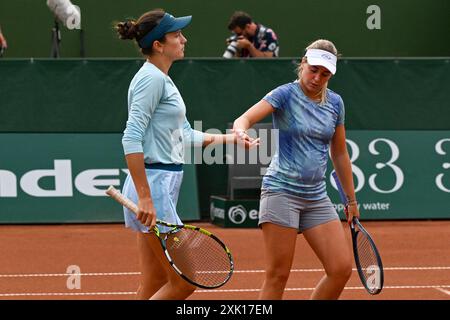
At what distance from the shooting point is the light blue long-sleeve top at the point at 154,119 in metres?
5.27

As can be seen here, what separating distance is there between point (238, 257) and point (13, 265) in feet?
7.24

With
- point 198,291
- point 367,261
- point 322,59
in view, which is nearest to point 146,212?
point 322,59

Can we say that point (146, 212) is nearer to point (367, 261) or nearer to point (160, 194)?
point (160, 194)

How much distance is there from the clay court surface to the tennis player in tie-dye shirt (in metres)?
2.19

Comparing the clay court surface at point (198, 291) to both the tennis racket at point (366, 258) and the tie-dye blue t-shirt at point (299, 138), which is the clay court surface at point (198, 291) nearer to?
the tennis racket at point (366, 258)

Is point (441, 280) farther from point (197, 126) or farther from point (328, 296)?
point (197, 126)

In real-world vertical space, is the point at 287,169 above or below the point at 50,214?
above

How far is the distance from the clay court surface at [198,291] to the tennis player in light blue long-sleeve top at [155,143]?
2630mm

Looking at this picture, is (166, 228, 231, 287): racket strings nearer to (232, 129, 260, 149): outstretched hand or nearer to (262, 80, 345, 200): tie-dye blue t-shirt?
(232, 129, 260, 149): outstretched hand

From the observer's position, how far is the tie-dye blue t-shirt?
5.89 m

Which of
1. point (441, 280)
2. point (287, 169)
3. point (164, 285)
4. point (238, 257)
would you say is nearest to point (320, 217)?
point (287, 169)

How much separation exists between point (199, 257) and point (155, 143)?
650 mm

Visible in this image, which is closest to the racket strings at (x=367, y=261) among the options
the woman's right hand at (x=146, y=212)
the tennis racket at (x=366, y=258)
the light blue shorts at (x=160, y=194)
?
the tennis racket at (x=366, y=258)

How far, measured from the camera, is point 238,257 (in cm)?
1023
